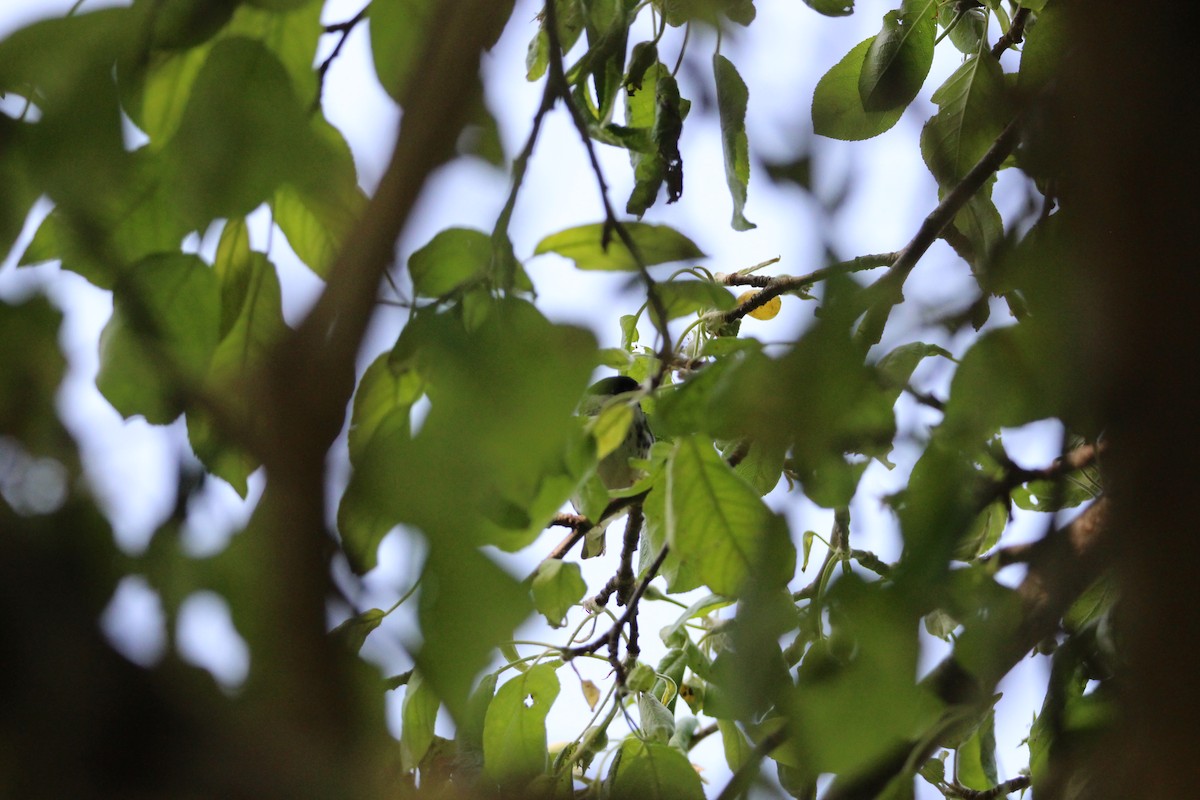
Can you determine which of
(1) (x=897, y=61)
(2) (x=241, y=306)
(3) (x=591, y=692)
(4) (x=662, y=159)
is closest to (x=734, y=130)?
(4) (x=662, y=159)

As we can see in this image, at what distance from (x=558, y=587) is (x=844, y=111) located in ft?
1.05

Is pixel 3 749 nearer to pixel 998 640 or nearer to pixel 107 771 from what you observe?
pixel 107 771

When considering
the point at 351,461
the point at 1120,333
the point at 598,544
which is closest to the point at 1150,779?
the point at 1120,333

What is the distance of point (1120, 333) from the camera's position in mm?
160

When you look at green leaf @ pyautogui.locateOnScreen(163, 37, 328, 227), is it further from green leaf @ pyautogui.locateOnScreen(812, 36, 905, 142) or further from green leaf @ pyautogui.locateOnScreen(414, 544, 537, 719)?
green leaf @ pyautogui.locateOnScreen(812, 36, 905, 142)

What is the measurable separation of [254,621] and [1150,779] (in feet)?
0.50

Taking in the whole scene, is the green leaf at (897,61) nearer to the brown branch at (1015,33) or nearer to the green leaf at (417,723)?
the brown branch at (1015,33)

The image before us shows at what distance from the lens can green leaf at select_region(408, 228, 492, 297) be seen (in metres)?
0.26

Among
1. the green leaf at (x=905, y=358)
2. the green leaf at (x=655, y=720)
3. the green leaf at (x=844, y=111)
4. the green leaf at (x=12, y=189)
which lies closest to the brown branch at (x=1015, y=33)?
the green leaf at (x=844, y=111)

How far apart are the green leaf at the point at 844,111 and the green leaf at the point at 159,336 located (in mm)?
392

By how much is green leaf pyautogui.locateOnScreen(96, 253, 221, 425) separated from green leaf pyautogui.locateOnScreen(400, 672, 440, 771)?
0.23 m

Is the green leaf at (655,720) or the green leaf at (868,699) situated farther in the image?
the green leaf at (655,720)

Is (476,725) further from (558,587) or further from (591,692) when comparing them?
(591,692)

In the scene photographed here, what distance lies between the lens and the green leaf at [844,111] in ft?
1.74
